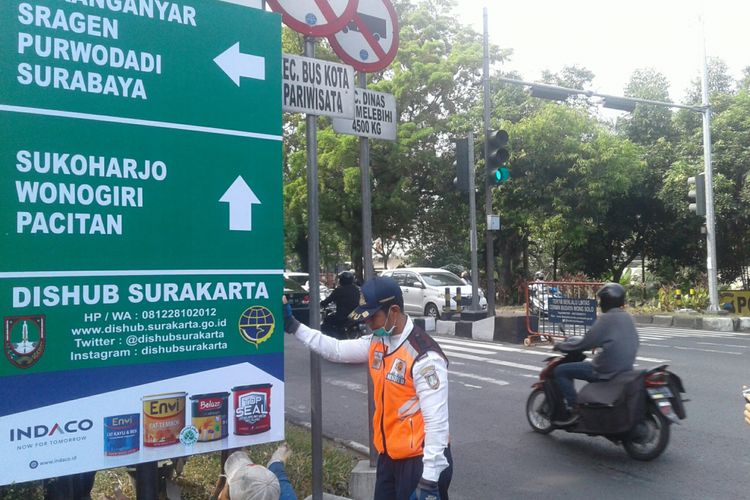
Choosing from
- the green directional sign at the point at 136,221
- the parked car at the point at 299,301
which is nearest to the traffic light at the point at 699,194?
the parked car at the point at 299,301

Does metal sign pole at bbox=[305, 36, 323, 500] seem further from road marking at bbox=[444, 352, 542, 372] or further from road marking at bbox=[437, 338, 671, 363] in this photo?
road marking at bbox=[437, 338, 671, 363]

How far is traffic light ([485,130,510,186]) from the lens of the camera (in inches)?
565

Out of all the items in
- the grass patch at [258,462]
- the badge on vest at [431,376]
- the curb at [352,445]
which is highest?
the badge on vest at [431,376]

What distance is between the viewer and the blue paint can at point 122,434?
2.99 meters

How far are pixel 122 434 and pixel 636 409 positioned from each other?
4392 mm

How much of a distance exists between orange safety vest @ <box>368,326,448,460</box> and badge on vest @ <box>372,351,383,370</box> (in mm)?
34

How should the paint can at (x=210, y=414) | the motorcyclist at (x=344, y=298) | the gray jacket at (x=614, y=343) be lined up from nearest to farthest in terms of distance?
1. the paint can at (x=210, y=414)
2. the gray jacket at (x=614, y=343)
3. the motorcyclist at (x=344, y=298)

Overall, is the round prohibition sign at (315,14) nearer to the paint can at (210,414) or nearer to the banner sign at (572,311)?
the paint can at (210,414)

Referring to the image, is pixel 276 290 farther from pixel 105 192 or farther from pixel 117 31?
pixel 117 31

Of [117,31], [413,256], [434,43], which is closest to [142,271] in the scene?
[117,31]

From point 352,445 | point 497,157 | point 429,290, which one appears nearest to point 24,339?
point 352,445

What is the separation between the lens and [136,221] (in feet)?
9.93

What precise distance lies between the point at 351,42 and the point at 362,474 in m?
2.92

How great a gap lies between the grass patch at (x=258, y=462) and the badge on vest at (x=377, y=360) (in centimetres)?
165
